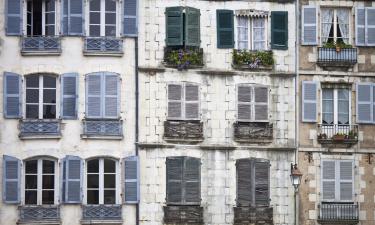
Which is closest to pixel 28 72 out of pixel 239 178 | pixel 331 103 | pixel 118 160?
pixel 118 160

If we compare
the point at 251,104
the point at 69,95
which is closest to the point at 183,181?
the point at 251,104

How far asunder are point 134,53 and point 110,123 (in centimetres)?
308

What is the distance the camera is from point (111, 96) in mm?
45906

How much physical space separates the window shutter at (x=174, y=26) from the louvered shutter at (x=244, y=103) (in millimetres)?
3217

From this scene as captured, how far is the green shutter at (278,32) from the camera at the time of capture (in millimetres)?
47344

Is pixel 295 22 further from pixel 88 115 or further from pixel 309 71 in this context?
pixel 88 115

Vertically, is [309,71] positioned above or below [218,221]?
above

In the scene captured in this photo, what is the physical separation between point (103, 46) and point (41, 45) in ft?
8.27

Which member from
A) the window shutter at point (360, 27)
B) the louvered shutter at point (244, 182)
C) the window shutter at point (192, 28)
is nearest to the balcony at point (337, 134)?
the louvered shutter at point (244, 182)

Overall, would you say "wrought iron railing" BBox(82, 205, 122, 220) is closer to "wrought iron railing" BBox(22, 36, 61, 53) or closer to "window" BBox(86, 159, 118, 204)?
"window" BBox(86, 159, 118, 204)

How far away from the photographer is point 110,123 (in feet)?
150

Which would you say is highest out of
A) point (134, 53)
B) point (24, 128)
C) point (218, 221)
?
point (134, 53)

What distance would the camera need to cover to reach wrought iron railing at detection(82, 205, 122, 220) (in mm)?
45156

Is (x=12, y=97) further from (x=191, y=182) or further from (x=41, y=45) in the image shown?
(x=191, y=182)
